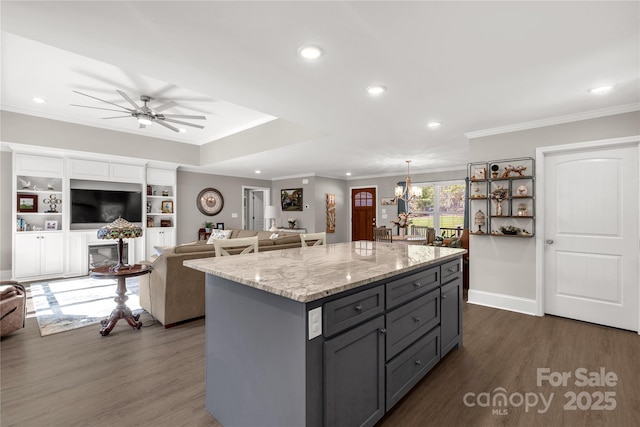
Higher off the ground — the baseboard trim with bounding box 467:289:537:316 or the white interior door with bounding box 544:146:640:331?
the white interior door with bounding box 544:146:640:331

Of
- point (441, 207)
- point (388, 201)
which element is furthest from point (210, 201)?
point (441, 207)

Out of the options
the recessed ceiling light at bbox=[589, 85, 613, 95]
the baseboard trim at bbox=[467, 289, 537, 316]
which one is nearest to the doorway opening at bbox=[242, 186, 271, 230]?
the baseboard trim at bbox=[467, 289, 537, 316]

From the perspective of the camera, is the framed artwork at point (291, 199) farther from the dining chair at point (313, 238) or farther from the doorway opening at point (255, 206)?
the dining chair at point (313, 238)

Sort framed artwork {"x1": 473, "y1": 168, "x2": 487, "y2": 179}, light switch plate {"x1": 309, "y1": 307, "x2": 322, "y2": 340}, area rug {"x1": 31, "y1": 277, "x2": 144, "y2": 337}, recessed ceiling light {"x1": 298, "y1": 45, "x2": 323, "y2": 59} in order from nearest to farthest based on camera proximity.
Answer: light switch plate {"x1": 309, "y1": 307, "x2": 322, "y2": 340} → recessed ceiling light {"x1": 298, "y1": 45, "x2": 323, "y2": 59} → area rug {"x1": 31, "y1": 277, "x2": 144, "y2": 337} → framed artwork {"x1": 473, "y1": 168, "x2": 487, "y2": 179}

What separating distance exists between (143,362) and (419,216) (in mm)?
7214

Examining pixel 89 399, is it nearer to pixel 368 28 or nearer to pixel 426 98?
pixel 368 28

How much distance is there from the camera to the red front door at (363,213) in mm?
8938

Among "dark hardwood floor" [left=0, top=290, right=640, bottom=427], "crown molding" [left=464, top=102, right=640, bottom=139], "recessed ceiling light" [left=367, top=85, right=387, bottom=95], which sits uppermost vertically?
"recessed ceiling light" [left=367, top=85, right=387, bottom=95]

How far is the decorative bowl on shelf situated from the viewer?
147 inches

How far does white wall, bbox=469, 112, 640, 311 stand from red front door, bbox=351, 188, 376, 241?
480 cm

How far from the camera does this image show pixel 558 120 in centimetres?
347

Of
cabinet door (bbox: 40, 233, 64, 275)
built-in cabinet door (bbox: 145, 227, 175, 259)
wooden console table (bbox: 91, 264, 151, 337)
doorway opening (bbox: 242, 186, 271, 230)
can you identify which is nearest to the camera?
wooden console table (bbox: 91, 264, 151, 337)

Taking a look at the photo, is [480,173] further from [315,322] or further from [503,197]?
[315,322]

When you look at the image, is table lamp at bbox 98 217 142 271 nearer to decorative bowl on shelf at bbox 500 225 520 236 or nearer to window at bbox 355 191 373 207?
decorative bowl on shelf at bbox 500 225 520 236
